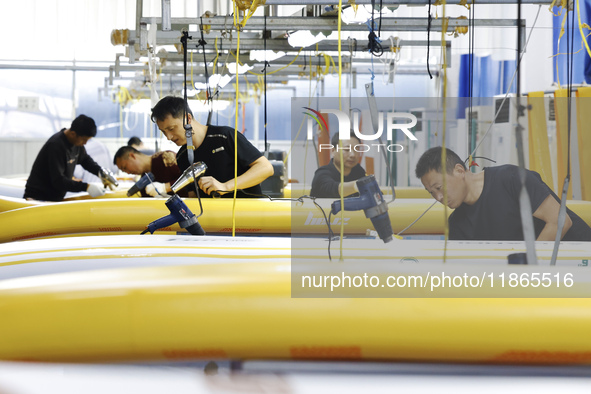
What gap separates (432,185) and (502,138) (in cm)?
278

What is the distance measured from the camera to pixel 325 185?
2869 millimetres

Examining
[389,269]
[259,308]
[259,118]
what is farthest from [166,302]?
[259,118]

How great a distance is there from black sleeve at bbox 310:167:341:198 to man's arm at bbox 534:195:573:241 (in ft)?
3.22

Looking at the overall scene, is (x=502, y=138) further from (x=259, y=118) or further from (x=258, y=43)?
(x=259, y=118)

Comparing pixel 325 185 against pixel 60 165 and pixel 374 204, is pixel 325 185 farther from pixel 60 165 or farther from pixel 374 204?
pixel 60 165

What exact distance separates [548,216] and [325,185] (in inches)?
44.0

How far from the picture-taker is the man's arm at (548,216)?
6.43ft

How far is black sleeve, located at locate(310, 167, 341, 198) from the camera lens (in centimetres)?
281

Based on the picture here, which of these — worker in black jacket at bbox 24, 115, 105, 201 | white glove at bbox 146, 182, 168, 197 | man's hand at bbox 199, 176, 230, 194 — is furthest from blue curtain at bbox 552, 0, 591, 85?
worker in black jacket at bbox 24, 115, 105, 201

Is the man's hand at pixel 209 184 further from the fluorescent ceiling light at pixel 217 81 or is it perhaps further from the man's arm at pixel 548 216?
the man's arm at pixel 548 216

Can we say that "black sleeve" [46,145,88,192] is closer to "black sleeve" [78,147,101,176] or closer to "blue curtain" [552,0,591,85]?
"black sleeve" [78,147,101,176]

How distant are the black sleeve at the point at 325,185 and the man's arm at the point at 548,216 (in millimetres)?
982

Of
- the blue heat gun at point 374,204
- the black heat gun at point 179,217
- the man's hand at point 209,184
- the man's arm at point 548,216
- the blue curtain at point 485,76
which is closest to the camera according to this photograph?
the blue heat gun at point 374,204

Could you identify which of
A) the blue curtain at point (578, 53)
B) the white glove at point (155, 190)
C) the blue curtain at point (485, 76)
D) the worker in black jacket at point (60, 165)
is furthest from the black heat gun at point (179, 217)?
the blue curtain at point (485, 76)
